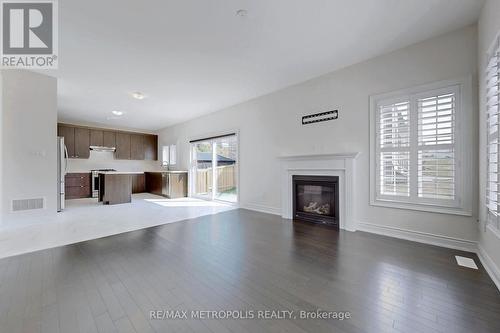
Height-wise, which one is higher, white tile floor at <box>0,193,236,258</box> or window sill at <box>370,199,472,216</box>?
window sill at <box>370,199,472,216</box>

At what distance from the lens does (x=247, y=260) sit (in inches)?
95.7

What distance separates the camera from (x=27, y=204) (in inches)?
153

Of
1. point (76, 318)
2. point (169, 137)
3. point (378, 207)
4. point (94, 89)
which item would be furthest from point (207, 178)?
point (76, 318)

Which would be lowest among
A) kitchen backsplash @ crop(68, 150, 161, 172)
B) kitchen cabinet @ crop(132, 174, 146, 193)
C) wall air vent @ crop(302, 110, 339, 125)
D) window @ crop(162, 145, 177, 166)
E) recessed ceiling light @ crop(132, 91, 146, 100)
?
kitchen cabinet @ crop(132, 174, 146, 193)

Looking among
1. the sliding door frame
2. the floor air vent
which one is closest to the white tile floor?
the floor air vent

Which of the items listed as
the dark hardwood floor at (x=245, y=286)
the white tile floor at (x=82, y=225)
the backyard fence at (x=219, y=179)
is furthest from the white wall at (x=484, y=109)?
the backyard fence at (x=219, y=179)

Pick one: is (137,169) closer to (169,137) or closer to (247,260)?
(169,137)

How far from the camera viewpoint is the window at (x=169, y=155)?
340 inches

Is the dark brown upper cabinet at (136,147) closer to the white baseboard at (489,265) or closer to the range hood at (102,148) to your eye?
the range hood at (102,148)

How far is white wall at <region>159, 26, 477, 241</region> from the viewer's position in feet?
9.08

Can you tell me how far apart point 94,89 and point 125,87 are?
774mm

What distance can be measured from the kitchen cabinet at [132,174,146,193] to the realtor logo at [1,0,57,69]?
572 cm

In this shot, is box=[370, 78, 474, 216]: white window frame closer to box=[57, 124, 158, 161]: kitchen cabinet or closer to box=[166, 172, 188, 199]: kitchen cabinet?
box=[166, 172, 188, 199]: kitchen cabinet

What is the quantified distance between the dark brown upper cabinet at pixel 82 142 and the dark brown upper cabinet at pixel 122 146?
96cm
